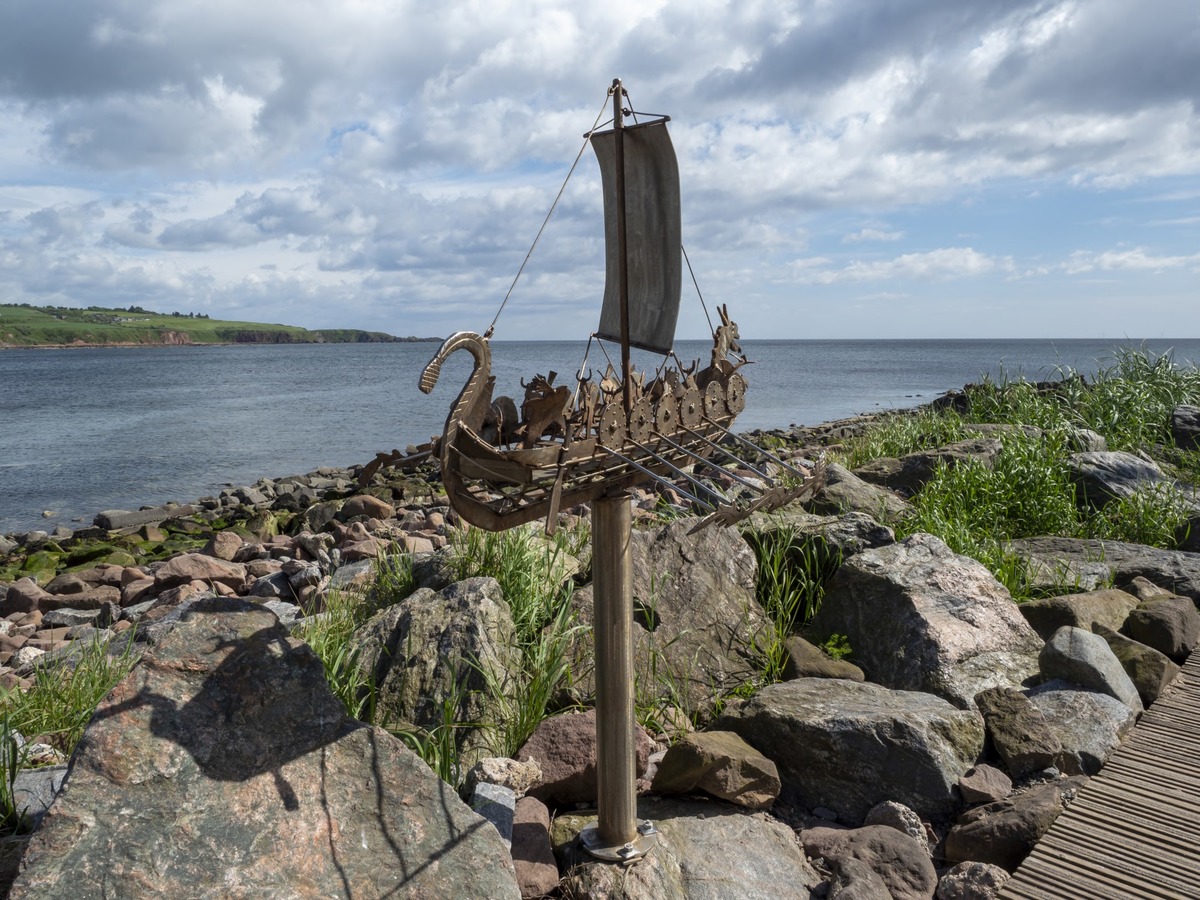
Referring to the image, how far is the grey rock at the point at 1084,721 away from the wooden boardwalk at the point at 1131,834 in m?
0.13

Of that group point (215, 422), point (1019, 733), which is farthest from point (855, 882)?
point (215, 422)

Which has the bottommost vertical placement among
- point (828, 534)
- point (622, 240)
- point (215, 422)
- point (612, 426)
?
point (215, 422)

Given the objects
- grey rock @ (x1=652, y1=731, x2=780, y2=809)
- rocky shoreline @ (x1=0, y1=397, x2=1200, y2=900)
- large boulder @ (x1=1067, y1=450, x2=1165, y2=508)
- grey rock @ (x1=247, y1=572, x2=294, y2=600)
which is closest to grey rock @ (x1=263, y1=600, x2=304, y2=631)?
rocky shoreline @ (x1=0, y1=397, x2=1200, y2=900)

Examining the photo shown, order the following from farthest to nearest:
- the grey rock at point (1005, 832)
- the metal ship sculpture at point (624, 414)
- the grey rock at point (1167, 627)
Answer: the grey rock at point (1167, 627) < the grey rock at point (1005, 832) < the metal ship sculpture at point (624, 414)

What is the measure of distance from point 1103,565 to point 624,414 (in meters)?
5.97

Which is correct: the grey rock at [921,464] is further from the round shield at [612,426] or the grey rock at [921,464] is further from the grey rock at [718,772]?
the round shield at [612,426]

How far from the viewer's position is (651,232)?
4527mm

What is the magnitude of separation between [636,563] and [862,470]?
5.63 metres

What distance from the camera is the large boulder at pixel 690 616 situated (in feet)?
18.9

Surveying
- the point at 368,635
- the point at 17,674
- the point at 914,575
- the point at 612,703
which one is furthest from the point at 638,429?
the point at 17,674

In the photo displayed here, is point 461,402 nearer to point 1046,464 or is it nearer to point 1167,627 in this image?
point 1167,627

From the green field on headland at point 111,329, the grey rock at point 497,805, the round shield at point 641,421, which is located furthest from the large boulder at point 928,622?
the green field on headland at point 111,329

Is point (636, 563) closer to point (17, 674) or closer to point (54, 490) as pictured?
point (17, 674)

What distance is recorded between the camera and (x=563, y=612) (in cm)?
575
